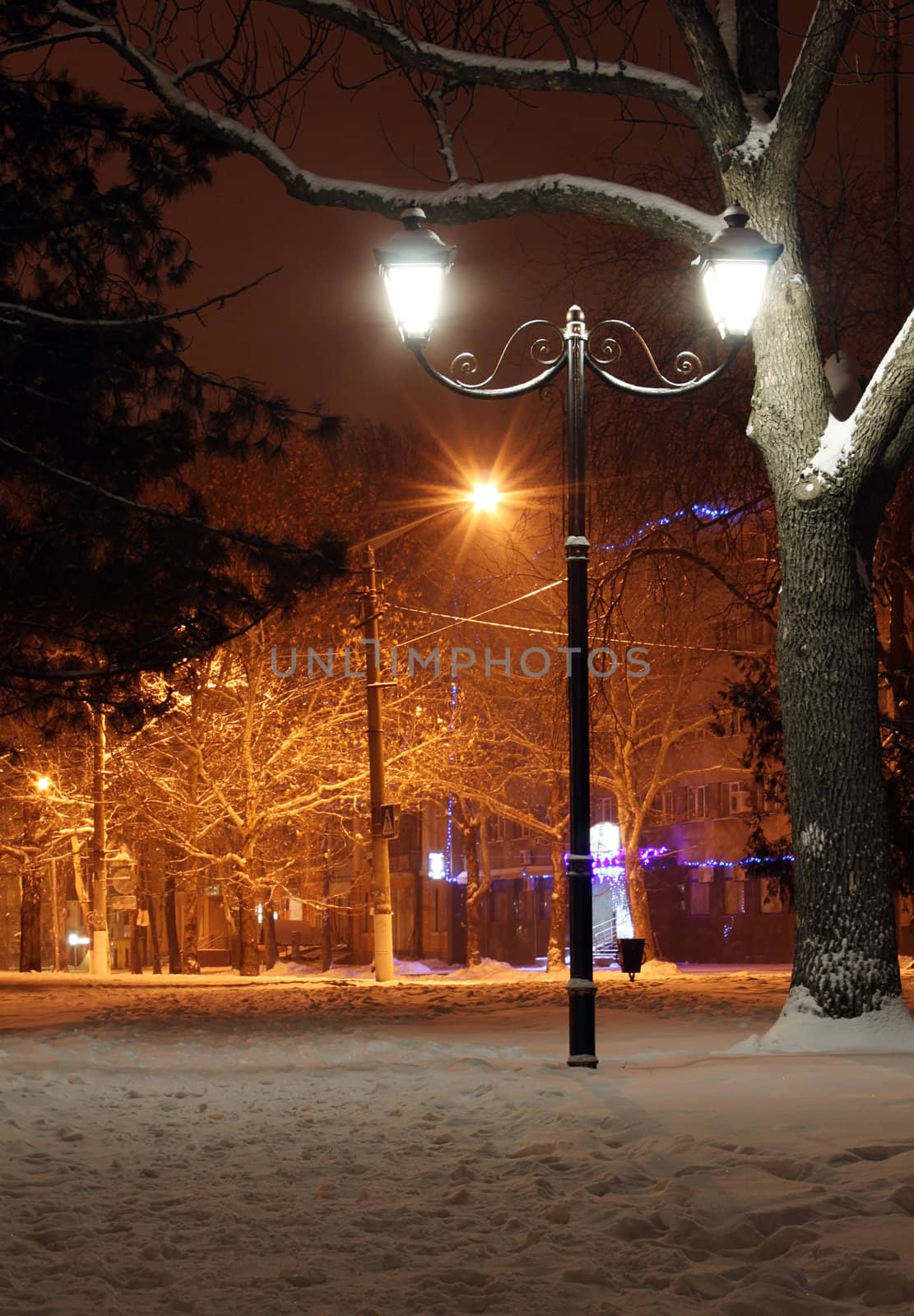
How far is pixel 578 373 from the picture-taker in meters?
11.1

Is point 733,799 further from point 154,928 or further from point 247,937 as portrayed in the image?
point 247,937

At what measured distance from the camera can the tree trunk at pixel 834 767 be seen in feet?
36.7

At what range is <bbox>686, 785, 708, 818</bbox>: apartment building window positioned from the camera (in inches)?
2019

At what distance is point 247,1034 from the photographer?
51.3 ft

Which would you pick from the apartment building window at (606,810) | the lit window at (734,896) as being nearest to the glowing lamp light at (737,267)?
the lit window at (734,896)

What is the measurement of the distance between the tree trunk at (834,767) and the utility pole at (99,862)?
78.5 feet

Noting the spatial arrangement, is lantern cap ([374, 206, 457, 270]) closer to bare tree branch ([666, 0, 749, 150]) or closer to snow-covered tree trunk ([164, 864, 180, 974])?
bare tree branch ([666, 0, 749, 150])

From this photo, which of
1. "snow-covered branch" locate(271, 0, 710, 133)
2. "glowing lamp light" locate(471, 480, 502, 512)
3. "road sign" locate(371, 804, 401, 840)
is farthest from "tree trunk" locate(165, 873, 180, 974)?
"snow-covered branch" locate(271, 0, 710, 133)

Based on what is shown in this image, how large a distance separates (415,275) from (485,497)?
11.7 metres

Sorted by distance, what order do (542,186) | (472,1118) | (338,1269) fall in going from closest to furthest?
(338,1269), (472,1118), (542,186)

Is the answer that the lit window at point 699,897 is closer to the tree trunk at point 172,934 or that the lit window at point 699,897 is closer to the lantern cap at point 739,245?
the tree trunk at point 172,934

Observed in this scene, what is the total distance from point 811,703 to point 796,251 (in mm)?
3289

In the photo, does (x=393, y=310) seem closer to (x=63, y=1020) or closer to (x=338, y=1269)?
(x=338, y=1269)

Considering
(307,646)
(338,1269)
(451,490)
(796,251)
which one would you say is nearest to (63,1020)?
(796,251)
